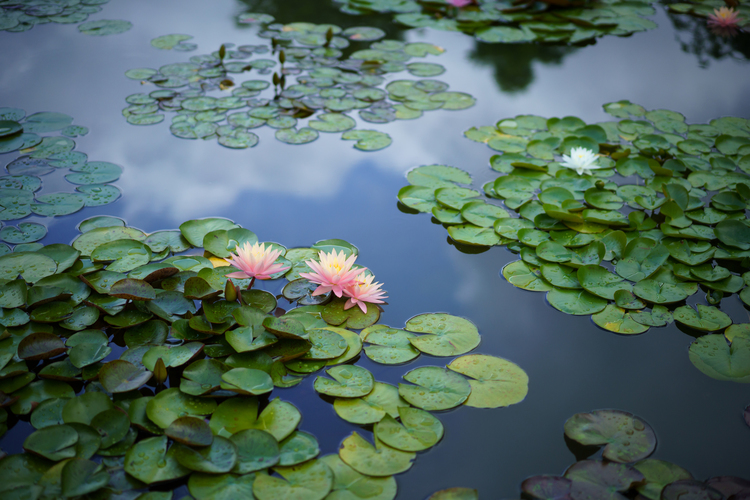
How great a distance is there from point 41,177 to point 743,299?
10.3 feet

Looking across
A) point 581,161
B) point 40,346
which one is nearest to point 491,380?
point 40,346

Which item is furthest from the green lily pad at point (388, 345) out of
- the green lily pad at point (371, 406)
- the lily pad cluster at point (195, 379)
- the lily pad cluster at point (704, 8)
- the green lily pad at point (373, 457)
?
the lily pad cluster at point (704, 8)

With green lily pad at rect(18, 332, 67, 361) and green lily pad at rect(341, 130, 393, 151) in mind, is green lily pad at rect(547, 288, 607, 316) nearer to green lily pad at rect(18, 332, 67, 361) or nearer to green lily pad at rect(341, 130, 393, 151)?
green lily pad at rect(341, 130, 393, 151)

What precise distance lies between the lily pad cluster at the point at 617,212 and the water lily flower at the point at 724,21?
6.95 ft

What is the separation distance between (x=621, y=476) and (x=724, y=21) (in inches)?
Answer: 197

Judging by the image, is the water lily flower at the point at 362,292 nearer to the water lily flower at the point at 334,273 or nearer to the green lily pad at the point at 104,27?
the water lily flower at the point at 334,273

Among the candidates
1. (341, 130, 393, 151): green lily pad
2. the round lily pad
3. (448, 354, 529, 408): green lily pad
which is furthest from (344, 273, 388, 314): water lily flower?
(341, 130, 393, 151): green lily pad

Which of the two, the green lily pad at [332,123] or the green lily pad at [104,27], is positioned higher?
the green lily pad at [104,27]

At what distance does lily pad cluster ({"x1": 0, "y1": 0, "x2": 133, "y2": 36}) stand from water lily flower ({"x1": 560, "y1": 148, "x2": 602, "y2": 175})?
142 inches

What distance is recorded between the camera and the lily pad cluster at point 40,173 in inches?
87.2

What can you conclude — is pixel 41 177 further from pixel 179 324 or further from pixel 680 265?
pixel 680 265

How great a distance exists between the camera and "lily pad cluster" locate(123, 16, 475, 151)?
121 inches

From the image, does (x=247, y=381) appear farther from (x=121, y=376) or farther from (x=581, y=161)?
(x=581, y=161)

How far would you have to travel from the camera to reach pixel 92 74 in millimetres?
3535
